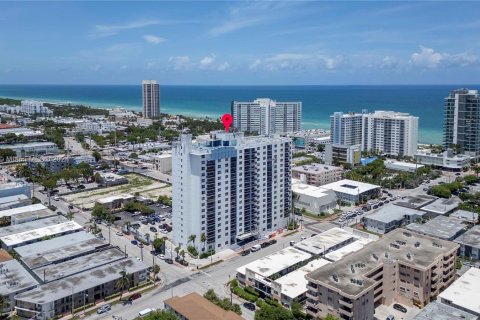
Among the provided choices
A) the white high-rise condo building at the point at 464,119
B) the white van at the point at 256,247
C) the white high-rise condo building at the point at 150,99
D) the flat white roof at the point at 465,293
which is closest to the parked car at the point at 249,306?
the white van at the point at 256,247

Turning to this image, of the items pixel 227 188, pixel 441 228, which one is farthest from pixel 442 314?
pixel 227 188

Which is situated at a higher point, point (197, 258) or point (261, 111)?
point (261, 111)

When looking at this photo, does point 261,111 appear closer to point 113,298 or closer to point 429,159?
point 429,159

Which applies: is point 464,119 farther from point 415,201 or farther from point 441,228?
point 441,228

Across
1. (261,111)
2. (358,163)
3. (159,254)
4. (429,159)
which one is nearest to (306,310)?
(159,254)

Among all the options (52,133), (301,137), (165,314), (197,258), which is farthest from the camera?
(52,133)
